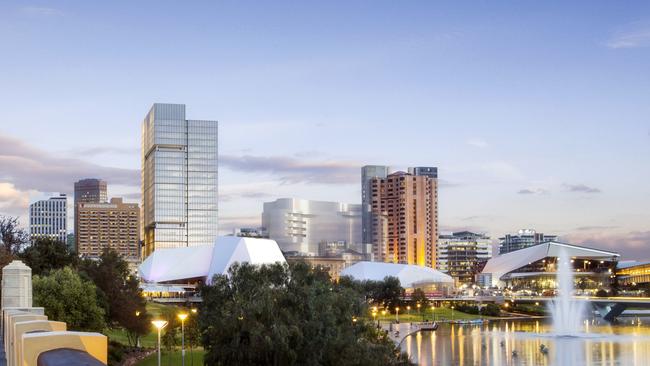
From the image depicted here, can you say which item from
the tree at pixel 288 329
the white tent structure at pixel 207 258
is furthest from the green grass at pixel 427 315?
the tree at pixel 288 329

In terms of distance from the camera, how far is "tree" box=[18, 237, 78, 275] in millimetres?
61594

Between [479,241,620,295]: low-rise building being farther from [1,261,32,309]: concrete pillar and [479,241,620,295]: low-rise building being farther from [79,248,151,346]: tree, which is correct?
[1,261,32,309]: concrete pillar

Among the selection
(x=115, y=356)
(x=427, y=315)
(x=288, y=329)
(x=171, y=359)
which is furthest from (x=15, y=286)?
(x=427, y=315)

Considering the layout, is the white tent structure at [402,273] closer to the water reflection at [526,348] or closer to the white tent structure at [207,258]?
the white tent structure at [207,258]

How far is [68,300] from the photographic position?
4278 cm

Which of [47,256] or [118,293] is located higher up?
[47,256]

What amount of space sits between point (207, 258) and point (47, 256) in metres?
80.9

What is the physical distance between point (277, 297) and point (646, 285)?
148m

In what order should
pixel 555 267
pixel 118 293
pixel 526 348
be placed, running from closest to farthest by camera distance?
pixel 118 293 < pixel 526 348 < pixel 555 267

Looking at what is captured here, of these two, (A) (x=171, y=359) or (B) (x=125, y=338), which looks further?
(B) (x=125, y=338)

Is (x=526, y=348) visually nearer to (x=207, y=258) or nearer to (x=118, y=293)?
(x=118, y=293)

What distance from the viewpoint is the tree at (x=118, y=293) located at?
56125 mm

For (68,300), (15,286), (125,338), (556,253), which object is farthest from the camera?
(556,253)

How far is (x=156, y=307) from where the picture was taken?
103500mm
